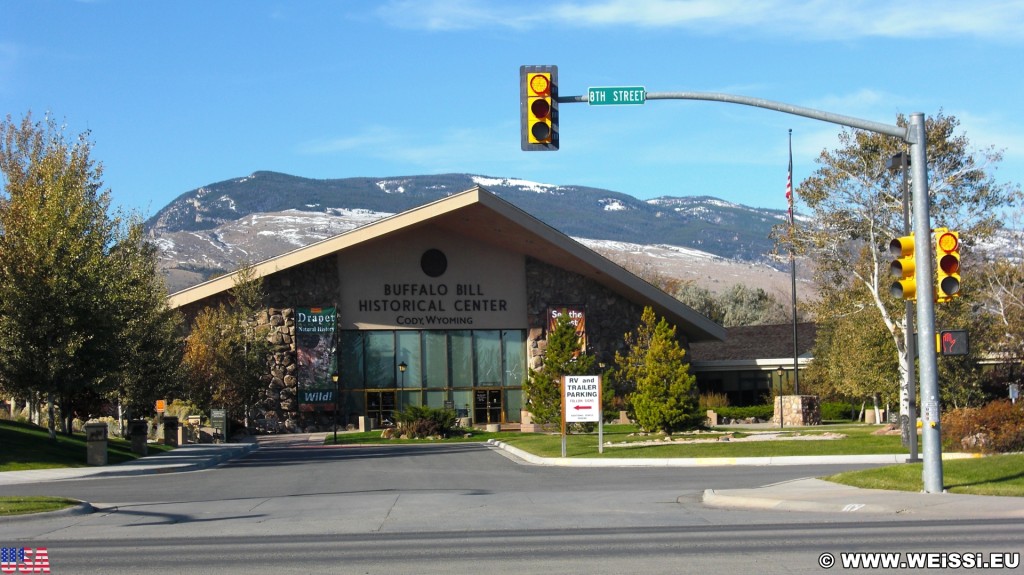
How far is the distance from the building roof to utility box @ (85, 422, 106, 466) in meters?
42.1

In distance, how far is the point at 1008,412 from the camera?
81.2 feet

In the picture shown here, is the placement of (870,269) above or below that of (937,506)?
above

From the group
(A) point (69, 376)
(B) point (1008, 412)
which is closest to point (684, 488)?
(B) point (1008, 412)

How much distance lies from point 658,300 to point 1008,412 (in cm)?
3611

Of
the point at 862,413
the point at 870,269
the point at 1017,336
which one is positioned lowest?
the point at 862,413

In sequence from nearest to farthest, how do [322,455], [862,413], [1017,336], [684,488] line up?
[684,488], [322,455], [1017,336], [862,413]

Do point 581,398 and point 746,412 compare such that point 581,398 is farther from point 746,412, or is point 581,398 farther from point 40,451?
point 746,412

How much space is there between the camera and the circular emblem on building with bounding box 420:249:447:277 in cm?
6006

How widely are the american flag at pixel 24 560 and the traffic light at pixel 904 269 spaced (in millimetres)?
12629

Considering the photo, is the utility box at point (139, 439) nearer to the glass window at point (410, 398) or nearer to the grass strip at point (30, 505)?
the grass strip at point (30, 505)

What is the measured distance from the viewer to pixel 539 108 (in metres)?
15.9

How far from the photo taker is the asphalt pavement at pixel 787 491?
15453 mm

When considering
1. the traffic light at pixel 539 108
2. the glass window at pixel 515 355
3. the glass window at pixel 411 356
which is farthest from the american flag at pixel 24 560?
the glass window at pixel 515 355

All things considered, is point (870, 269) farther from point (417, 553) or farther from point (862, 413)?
point (417, 553)
